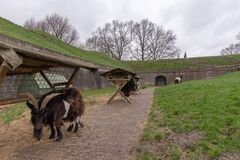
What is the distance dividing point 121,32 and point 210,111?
60164 mm

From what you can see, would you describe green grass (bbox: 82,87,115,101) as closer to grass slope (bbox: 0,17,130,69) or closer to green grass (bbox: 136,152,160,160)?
grass slope (bbox: 0,17,130,69)

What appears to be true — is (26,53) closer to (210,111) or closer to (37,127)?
(37,127)

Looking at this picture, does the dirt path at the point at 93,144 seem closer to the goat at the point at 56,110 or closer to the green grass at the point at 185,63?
the goat at the point at 56,110

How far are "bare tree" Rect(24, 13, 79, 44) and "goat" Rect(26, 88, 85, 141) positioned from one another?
58.6m

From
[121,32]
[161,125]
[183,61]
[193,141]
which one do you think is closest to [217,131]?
[193,141]

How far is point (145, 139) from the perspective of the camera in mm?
6312

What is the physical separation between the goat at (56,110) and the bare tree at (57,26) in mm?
58590

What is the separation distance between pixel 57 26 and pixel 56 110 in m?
61.9

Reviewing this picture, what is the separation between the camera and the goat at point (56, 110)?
5.73m

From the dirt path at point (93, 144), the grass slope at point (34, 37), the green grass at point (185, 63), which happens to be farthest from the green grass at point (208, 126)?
the green grass at point (185, 63)

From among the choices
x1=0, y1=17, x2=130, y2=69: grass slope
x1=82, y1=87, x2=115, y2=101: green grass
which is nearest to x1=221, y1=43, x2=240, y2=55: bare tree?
x1=0, y1=17, x2=130, y2=69: grass slope

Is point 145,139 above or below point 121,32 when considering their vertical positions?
below

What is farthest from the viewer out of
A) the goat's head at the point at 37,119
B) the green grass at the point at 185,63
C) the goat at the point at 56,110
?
the green grass at the point at 185,63

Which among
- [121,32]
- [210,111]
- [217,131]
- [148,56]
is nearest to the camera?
[217,131]
